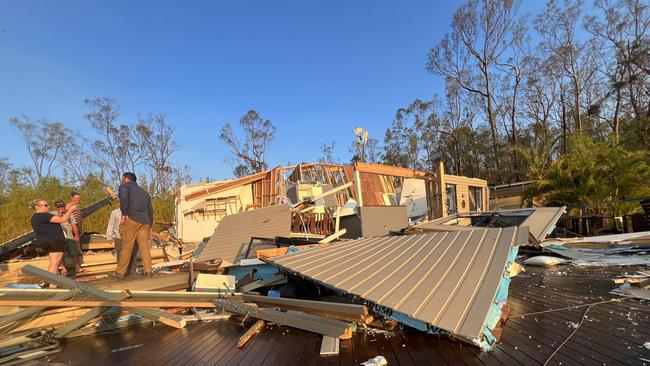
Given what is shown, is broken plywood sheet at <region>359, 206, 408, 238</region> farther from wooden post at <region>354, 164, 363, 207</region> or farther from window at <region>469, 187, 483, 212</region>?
window at <region>469, 187, 483, 212</region>

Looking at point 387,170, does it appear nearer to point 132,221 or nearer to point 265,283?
point 265,283

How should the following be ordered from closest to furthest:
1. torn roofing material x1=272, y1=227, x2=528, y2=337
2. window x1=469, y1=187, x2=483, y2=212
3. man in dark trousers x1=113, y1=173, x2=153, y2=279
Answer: torn roofing material x1=272, y1=227, x2=528, y2=337 → man in dark trousers x1=113, y1=173, x2=153, y2=279 → window x1=469, y1=187, x2=483, y2=212

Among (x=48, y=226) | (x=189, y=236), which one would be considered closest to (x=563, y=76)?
(x=189, y=236)

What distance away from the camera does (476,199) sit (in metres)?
15.6

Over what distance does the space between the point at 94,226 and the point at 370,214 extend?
1148 centimetres

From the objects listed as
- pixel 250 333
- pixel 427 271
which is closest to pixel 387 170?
pixel 427 271

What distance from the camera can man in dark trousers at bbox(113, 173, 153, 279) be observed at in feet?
19.5

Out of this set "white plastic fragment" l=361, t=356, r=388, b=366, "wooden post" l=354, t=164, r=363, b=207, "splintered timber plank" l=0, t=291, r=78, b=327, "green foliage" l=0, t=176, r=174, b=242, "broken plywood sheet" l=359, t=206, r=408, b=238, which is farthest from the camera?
"green foliage" l=0, t=176, r=174, b=242

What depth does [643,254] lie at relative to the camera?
715 cm

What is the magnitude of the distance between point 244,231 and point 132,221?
298 centimetres

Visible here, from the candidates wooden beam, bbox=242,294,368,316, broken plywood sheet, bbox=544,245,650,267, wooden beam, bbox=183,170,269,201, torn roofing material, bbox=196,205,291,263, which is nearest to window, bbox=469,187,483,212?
broken plywood sheet, bbox=544,245,650,267

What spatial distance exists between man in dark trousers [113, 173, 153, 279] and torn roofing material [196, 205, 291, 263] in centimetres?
183

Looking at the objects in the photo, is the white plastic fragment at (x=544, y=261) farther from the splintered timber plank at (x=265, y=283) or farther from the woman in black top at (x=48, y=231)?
the woman in black top at (x=48, y=231)

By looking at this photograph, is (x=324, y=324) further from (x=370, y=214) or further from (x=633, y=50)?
(x=633, y=50)
